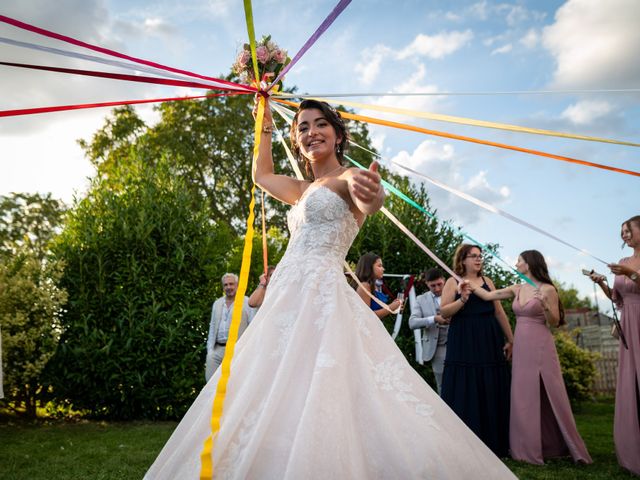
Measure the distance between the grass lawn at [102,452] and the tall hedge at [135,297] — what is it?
547mm

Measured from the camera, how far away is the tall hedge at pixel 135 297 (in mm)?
8789

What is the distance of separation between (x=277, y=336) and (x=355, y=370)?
0.38m

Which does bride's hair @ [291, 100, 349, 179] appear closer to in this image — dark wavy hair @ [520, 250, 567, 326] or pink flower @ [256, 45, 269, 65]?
pink flower @ [256, 45, 269, 65]

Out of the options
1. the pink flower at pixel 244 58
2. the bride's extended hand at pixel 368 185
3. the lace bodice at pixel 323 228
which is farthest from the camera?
the pink flower at pixel 244 58

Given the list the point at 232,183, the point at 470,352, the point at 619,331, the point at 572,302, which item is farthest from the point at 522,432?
the point at 572,302

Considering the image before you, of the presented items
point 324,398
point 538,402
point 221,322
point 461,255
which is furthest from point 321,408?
point 221,322

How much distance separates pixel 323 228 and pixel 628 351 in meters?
3.71

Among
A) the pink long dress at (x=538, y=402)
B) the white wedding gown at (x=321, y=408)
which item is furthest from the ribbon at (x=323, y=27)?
the pink long dress at (x=538, y=402)

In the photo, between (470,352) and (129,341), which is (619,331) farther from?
(129,341)

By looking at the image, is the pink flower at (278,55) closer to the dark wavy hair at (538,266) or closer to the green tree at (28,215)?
the dark wavy hair at (538,266)

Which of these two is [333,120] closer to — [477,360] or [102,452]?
[477,360]

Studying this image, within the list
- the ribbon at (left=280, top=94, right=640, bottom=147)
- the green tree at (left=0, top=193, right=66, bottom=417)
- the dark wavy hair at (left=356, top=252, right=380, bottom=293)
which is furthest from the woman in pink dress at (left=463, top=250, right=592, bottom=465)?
the green tree at (left=0, top=193, right=66, bottom=417)

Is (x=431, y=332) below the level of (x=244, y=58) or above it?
below

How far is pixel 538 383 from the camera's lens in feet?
18.4
